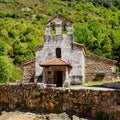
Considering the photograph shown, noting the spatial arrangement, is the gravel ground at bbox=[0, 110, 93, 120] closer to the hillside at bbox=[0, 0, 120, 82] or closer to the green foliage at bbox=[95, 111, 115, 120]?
the green foliage at bbox=[95, 111, 115, 120]

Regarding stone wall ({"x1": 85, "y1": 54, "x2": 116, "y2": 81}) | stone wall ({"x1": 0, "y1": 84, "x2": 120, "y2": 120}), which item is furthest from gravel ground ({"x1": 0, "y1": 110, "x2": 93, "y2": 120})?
stone wall ({"x1": 85, "y1": 54, "x2": 116, "y2": 81})

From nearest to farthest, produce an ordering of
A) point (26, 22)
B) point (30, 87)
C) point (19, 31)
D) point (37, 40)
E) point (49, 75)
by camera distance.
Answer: point (30, 87)
point (49, 75)
point (37, 40)
point (19, 31)
point (26, 22)

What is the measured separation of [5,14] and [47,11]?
39.2ft

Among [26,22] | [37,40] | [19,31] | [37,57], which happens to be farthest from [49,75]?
[26,22]

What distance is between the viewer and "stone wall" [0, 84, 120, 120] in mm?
12078

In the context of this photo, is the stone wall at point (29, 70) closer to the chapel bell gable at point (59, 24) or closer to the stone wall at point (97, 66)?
the chapel bell gable at point (59, 24)

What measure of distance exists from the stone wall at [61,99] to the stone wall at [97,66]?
12958mm

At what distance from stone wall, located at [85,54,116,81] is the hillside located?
45.6ft

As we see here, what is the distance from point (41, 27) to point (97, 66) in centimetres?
5055

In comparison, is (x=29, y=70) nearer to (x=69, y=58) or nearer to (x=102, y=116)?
(x=69, y=58)

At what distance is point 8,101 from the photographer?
16094 mm

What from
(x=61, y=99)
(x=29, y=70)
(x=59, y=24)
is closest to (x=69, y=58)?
(x=59, y=24)

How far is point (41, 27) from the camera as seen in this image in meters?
77.9

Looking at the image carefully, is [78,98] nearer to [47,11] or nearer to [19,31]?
[19,31]
